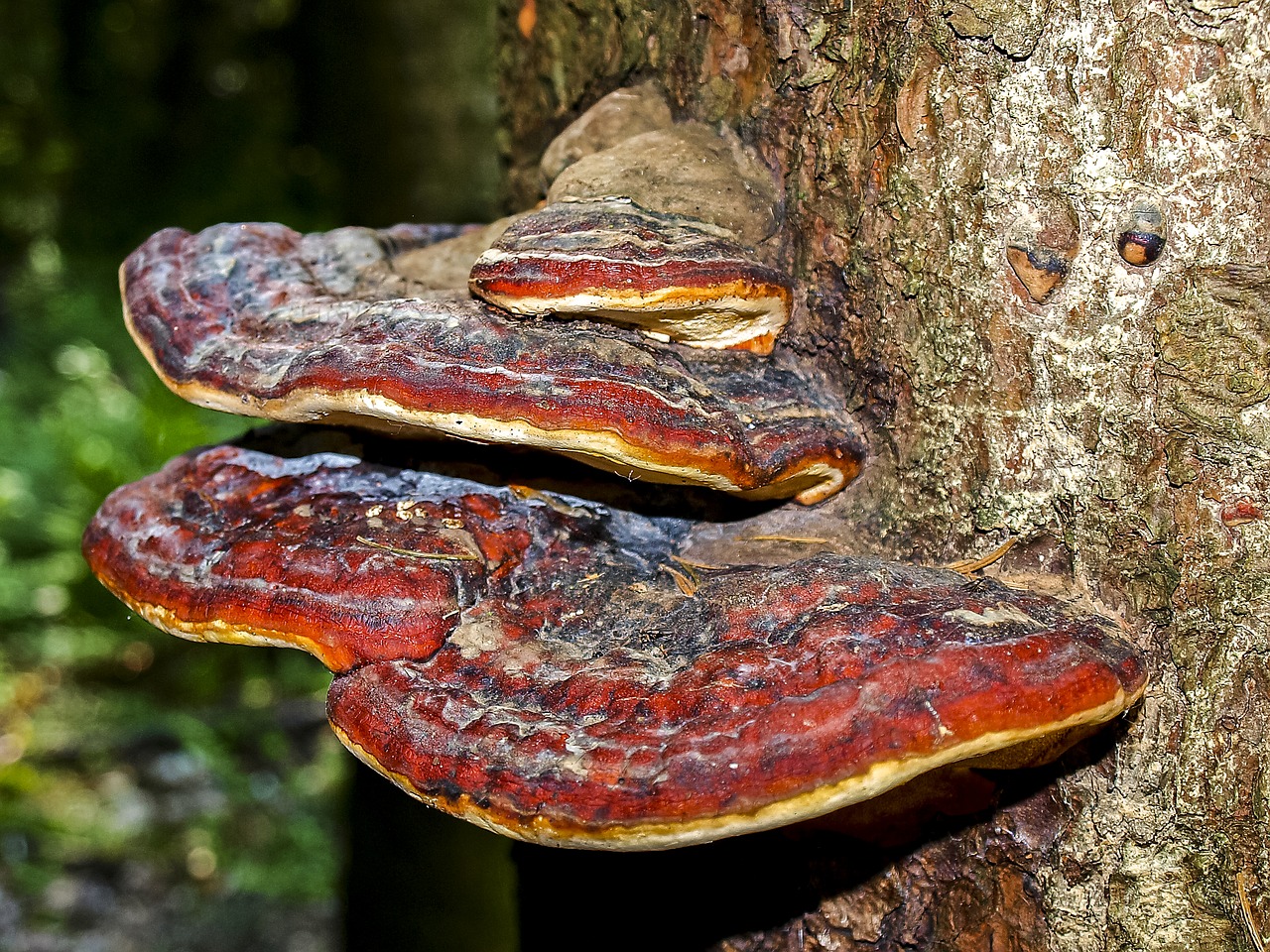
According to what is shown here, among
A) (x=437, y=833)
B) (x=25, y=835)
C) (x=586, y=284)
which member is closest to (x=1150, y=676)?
(x=586, y=284)

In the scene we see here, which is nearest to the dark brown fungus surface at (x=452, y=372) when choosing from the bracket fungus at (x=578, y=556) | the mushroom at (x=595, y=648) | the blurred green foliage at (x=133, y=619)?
the bracket fungus at (x=578, y=556)

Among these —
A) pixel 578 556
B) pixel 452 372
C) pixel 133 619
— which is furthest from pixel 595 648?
pixel 133 619

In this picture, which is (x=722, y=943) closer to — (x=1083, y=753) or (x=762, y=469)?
(x=1083, y=753)

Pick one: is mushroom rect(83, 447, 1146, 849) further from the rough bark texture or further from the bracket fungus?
the rough bark texture

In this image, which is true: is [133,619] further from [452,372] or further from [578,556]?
[452,372]

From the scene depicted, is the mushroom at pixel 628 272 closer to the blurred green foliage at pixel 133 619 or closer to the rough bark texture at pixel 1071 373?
the rough bark texture at pixel 1071 373

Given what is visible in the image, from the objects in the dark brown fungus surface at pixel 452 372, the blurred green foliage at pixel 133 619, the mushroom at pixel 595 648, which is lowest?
the blurred green foliage at pixel 133 619
